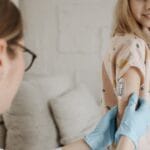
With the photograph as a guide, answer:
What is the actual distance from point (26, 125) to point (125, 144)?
1320 millimetres

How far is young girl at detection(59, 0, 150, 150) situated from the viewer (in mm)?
1357

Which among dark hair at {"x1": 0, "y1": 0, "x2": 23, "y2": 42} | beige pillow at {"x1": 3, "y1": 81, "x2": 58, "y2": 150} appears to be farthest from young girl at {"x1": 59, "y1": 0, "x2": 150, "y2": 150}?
beige pillow at {"x1": 3, "y1": 81, "x2": 58, "y2": 150}

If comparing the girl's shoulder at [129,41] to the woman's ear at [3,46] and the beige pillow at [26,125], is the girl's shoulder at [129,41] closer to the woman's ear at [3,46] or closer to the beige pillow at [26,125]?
the woman's ear at [3,46]

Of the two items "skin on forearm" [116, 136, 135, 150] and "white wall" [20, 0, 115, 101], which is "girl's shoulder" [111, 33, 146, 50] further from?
"white wall" [20, 0, 115, 101]

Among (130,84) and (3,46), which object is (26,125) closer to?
(130,84)

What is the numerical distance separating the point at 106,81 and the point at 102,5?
1966 millimetres

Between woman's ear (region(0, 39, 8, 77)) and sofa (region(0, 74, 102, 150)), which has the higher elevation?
woman's ear (region(0, 39, 8, 77))

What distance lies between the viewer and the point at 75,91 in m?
2.94

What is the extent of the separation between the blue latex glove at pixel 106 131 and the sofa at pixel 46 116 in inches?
42.8

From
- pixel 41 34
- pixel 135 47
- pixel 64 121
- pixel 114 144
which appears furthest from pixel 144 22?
pixel 41 34

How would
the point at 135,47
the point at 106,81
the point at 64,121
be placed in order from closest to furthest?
the point at 135,47 < the point at 106,81 < the point at 64,121

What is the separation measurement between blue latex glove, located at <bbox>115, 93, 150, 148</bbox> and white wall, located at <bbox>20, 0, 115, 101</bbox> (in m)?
1.94

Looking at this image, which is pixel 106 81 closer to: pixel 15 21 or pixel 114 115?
pixel 114 115

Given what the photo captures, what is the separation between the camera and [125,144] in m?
1.28
